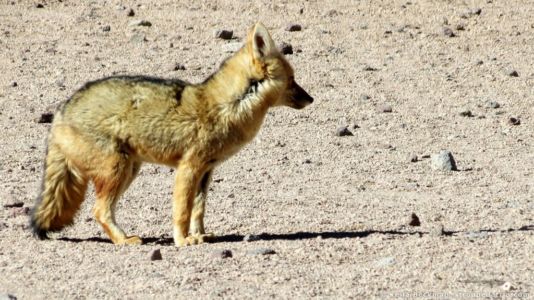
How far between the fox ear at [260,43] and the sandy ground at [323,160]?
1275 millimetres

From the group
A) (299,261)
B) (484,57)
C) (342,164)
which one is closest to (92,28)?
(484,57)

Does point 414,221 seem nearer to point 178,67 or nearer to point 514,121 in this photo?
point 514,121

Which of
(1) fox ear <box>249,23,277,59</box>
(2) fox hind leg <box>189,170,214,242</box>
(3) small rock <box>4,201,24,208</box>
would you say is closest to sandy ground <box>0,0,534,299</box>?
(3) small rock <box>4,201,24,208</box>

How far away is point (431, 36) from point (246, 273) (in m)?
9.87

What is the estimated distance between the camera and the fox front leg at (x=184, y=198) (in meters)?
9.70

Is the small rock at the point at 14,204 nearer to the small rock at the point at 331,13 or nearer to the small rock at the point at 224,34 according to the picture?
the small rock at the point at 224,34

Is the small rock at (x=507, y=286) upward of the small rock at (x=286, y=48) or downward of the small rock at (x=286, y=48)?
upward

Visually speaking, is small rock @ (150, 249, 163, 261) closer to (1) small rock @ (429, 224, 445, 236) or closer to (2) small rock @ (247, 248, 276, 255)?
(2) small rock @ (247, 248, 276, 255)

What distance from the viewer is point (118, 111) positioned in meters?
9.68

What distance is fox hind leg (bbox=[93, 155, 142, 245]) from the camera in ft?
31.6

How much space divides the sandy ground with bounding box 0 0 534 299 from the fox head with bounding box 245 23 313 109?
98 centimetres

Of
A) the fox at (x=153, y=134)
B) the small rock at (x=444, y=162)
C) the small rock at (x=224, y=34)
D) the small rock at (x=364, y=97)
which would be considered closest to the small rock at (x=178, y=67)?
the small rock at (x=224, y=34)

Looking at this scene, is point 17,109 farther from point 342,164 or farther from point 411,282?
point 411,282

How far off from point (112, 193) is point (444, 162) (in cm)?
391
